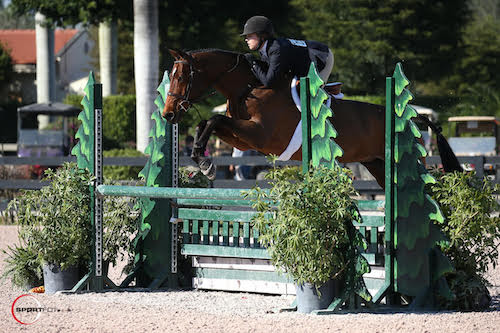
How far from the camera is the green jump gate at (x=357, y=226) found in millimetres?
4891

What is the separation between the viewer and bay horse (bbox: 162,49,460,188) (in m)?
5.51

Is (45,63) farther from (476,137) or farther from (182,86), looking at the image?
(182,86)

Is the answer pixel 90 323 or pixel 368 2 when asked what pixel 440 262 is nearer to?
pixel 90 323

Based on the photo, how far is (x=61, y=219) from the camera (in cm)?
562

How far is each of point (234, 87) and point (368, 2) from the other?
2493 centimetres

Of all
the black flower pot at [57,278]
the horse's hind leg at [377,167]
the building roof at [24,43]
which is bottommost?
the black flower pot at [57,278]

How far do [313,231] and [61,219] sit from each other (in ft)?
6.55

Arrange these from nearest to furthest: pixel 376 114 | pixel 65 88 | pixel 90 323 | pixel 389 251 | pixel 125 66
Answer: pixel 90 323, pixel 389 251, pixel 376 114, pixel 125 66, pixel 65 88

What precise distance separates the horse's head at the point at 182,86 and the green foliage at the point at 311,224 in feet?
3.59

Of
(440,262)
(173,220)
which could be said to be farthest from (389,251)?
(173,220)

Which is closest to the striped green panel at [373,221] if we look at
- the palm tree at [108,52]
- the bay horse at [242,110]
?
the bay horse at [242,110]

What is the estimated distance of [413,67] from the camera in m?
28.5

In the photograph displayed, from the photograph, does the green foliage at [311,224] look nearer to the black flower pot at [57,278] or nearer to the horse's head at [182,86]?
the horse's head at [182,86]

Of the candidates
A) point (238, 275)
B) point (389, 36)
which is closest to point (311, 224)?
point (238, 275)
